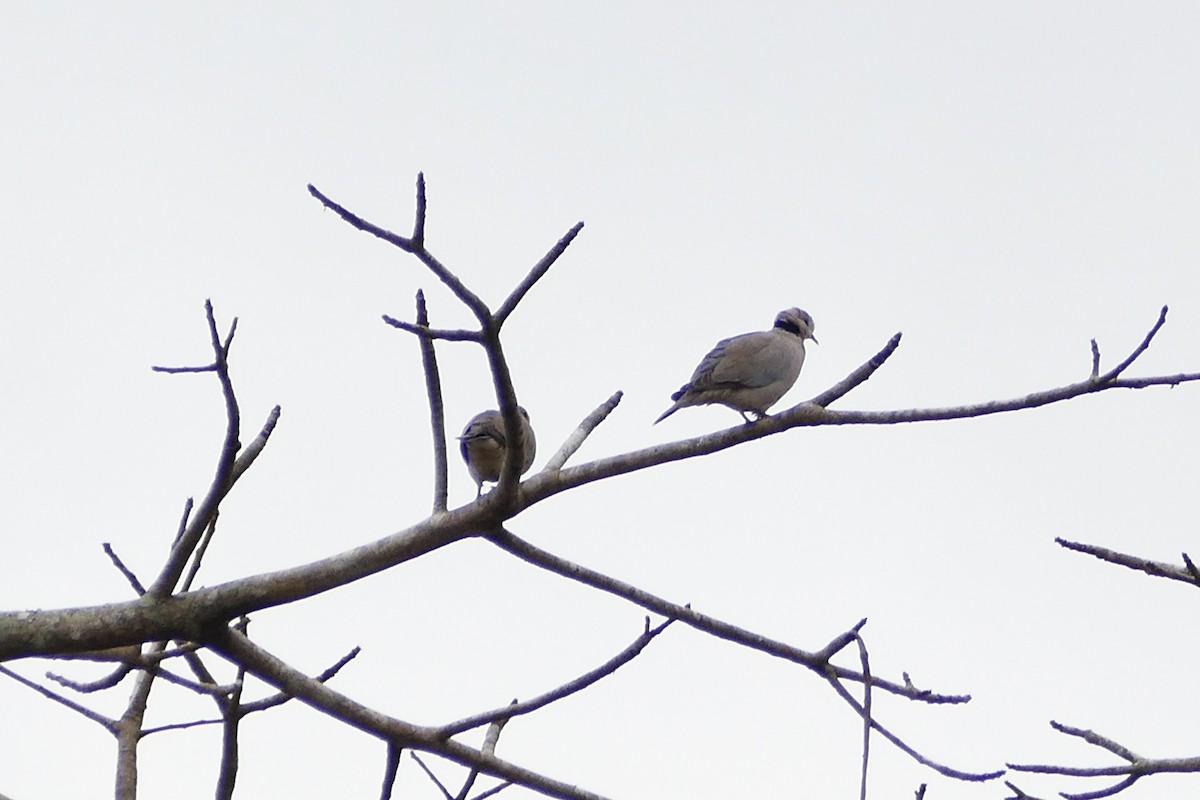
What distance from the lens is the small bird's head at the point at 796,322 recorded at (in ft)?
27.2

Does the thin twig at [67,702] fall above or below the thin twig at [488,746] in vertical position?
above

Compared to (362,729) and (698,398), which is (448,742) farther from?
(698,398)

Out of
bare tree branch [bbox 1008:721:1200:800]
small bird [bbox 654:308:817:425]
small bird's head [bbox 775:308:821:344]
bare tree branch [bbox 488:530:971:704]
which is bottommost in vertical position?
bare tree branch [bbox 1008:721:1200:800]

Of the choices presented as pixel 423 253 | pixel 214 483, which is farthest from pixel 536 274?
pixel 214 483

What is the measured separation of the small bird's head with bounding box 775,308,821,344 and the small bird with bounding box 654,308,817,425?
74cm

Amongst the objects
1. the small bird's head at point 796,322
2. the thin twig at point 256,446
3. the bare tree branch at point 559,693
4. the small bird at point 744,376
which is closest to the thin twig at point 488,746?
the bare tree branch at point 559,693

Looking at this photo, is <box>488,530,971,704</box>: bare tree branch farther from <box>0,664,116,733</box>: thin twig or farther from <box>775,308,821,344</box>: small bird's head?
<box>775,308,821,344</box>: small bird's head

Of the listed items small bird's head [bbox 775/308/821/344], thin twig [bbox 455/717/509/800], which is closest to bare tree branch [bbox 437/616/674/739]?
thin twig [bbox 455/717/509/800]

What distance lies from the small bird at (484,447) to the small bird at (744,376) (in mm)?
991

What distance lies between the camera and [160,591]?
2549 mm

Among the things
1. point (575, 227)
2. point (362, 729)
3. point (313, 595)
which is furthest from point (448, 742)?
point (575, 227)

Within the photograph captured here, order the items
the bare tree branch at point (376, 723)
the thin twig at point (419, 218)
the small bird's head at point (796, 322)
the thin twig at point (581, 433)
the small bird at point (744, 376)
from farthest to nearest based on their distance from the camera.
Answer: the small bird's head at point (796, 322)
the small bird at point (744, 376)
the thin twig at point (581, 433)
the bare tree branch at point (376, 723)
the thin twig at point (419, 218)

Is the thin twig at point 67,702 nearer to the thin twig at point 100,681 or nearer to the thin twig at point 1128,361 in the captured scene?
the thin twig at point 100,681

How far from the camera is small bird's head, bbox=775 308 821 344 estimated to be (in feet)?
27.2
